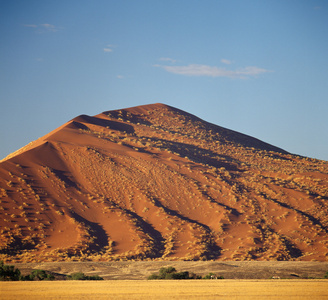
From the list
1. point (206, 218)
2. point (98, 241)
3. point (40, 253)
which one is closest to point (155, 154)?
point (206, 218)

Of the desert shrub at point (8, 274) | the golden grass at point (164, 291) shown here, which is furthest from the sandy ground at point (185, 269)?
the golden grass at point (164, 291)

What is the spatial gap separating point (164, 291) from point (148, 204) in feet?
94.0

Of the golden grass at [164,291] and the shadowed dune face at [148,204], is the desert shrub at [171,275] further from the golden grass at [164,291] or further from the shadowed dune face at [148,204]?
the shadowed dune face at [148,204]

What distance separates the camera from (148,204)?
49844 millimetres

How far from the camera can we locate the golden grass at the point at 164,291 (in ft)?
65.0

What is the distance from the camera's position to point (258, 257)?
42.4 meters

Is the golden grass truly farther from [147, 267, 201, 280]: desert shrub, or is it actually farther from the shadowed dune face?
the shadowed dune face

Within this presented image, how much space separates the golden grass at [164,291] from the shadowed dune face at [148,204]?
16.1 metres

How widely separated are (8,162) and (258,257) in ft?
88.5

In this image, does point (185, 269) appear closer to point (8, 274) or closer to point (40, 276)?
point (40, 276)

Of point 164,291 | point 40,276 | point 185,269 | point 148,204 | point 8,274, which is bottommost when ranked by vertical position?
point 185,269

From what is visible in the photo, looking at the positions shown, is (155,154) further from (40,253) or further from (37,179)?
(40,253)

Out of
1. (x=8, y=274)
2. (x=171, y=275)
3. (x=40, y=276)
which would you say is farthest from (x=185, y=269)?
(x=8, y=274)

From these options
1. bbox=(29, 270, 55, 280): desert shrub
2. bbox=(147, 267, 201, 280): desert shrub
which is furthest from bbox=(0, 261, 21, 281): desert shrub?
bbox=(147, 267, 201, 280): desert shrub
